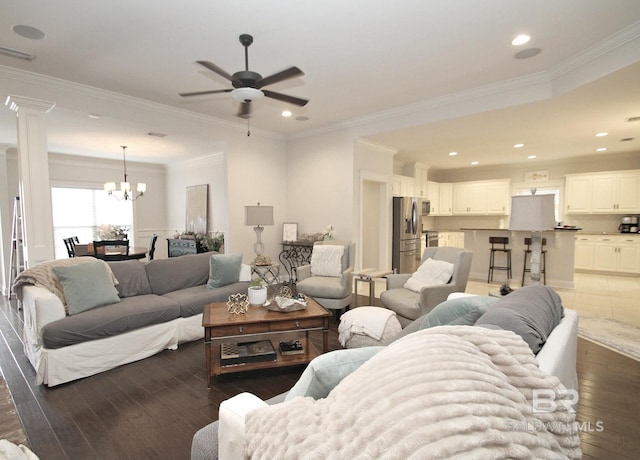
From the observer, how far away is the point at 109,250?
5289 millimetres

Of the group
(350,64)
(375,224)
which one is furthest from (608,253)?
(350,64)

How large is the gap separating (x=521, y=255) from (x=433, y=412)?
6.62 m

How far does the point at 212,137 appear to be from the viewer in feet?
17.4

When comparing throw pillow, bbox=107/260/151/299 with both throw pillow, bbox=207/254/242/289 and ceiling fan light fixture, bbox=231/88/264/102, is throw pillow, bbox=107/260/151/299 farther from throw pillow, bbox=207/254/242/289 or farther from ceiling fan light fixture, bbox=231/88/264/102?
ceiling fan light fixture, bbox=231/88/264/102

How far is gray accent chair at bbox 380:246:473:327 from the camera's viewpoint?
3.17m

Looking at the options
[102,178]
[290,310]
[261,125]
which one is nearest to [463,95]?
[261,125]

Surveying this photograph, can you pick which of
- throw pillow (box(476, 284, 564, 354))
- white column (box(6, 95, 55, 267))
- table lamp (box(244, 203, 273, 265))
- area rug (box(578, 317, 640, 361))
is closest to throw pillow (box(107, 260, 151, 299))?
white column (box(6, 95, 55, 267))

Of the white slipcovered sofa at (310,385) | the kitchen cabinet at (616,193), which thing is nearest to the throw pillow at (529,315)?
the white slipcovered sofa at (310,385)

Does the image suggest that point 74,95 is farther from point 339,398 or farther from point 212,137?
point 339,398

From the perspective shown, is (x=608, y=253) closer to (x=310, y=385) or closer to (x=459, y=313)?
(x=459, y=313)

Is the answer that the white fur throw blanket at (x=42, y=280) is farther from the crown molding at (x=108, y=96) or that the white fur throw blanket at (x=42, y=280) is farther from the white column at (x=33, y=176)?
the crown molding at (x=108, y=96)

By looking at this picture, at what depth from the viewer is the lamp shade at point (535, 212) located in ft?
9.38

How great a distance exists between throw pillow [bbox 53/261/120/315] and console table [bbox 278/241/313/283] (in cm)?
331

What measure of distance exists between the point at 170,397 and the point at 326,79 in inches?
141
